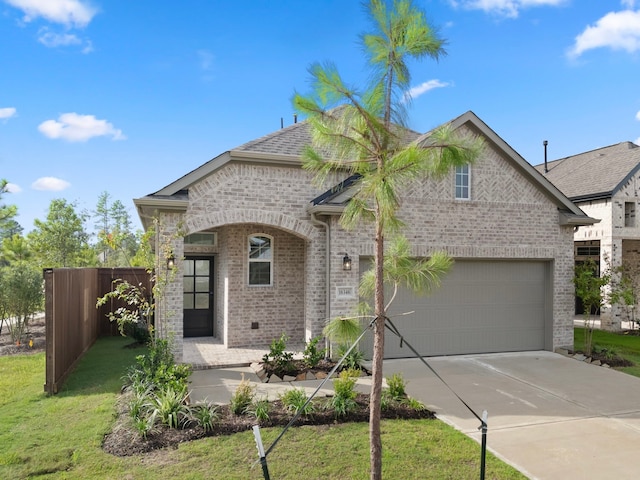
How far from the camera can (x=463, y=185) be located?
10.6m

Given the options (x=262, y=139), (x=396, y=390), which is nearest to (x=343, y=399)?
(x=396, y=390)

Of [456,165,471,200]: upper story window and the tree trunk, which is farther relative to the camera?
[456,165,471,200]: upper story window

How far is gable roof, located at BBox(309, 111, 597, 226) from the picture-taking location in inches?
369

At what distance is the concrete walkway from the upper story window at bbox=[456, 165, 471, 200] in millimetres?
3694

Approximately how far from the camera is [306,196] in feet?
32.4

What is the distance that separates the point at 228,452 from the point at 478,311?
7434mm

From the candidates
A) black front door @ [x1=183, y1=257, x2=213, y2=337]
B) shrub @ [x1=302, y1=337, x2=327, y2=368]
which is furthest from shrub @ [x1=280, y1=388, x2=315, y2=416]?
black front door @ [x1=183, y1=257, x2=213, y2=337]

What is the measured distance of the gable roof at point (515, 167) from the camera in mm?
9383

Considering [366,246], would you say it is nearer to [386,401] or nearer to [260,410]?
[386,401]

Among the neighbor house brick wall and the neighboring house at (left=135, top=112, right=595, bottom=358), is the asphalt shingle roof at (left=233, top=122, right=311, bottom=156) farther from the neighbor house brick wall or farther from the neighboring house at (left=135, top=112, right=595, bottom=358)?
the neighbor house brick wall

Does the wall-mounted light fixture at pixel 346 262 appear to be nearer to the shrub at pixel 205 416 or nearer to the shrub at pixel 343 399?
the shrub at pixel 343 399

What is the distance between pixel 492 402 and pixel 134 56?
12515mm

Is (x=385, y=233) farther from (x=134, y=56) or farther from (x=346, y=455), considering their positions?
(x=134, y=56)

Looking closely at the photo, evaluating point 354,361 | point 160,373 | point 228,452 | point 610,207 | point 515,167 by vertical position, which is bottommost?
point 228,452
